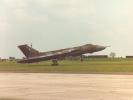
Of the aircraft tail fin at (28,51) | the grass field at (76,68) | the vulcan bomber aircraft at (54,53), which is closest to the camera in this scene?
the grass field at (76,68)

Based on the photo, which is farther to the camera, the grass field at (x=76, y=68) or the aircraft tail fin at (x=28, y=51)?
the aircraft tail fin at (x=28, y=51)

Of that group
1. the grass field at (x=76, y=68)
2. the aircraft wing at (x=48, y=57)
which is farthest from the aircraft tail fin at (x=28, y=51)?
the grass field at (x=76, y=68)

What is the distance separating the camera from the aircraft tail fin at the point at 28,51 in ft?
357

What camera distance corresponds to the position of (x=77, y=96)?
22.6 m

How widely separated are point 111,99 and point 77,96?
249cm

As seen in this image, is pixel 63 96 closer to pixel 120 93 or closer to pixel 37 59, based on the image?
pixel 120 93

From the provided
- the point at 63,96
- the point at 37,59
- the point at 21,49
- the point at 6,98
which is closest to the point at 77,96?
the point at 63,96

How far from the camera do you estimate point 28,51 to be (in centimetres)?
11031

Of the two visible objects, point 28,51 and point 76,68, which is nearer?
point 76,68

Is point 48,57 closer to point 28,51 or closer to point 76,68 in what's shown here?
point 28,51

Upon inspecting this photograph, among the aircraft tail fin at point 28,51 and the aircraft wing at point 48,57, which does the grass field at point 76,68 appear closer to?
the aircraft wing at point 48,57

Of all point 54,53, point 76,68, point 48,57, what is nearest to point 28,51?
point 48,57

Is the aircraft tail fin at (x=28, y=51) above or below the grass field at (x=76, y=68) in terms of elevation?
Answer: above

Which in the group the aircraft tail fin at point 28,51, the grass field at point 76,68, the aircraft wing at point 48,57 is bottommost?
the grass field at point 76,68
